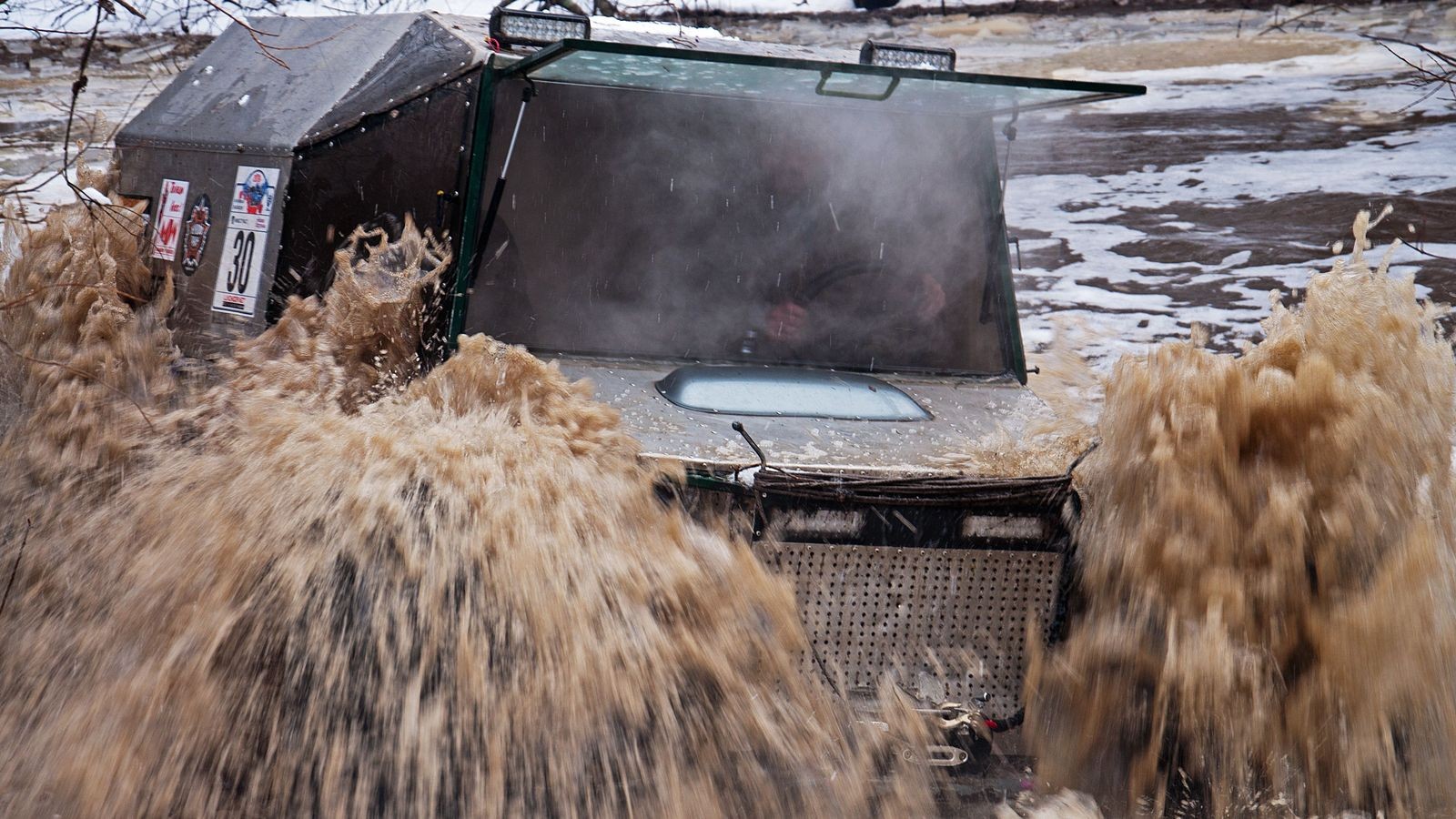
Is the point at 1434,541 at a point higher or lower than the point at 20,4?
lower

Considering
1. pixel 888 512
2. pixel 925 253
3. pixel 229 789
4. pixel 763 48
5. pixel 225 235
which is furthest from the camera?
pixel 763 48

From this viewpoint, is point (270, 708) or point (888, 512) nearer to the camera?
point (270, 708)

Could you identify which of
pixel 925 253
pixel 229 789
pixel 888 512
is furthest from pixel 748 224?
pixel 229 789

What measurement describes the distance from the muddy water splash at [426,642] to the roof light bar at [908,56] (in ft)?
5.22

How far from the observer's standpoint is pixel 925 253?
176 inches

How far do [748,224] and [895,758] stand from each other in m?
2.02

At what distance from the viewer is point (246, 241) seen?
4.09 m

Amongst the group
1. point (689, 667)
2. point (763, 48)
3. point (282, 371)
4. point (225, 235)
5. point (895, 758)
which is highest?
point (763, 48)

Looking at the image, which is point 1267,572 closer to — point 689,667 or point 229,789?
point 689,667

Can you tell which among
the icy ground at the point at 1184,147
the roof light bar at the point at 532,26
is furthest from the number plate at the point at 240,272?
the icy ground at the point at 1184,147

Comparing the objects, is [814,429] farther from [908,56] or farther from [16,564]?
[16,564]

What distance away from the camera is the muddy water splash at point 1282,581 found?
9.23 ft

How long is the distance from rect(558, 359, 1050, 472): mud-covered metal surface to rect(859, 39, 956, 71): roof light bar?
109cm

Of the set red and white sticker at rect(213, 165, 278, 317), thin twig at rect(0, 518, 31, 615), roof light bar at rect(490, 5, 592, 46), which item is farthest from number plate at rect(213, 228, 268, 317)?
roof light bar at rect(490, 5, 592, 46)
